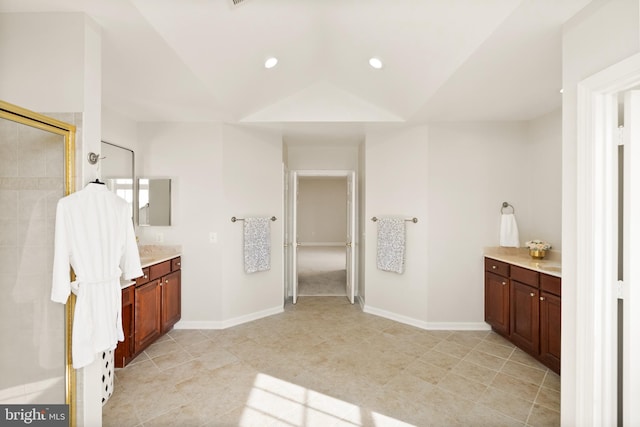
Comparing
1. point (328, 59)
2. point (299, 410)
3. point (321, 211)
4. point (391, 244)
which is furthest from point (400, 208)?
point (321, 211)

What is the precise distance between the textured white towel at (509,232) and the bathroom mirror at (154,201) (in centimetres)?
381

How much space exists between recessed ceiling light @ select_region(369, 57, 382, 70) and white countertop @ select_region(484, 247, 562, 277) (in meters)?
2.25

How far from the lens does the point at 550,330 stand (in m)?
2.40

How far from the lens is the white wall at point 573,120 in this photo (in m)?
1.40

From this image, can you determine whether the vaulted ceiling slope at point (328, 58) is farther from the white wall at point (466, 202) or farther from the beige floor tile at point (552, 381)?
the beige floor tile at point (552, 381)

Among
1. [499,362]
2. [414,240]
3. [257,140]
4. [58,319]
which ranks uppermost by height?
[257,140]

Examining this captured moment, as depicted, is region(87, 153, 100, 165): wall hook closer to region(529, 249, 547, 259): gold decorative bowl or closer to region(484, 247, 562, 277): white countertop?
region(484, 247, 562, 277): white countertop

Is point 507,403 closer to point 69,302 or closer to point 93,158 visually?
point 69,302

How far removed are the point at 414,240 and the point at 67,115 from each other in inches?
128

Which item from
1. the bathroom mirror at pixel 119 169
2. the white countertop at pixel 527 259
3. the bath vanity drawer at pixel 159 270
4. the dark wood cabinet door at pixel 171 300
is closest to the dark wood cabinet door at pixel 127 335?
the bath vanity drawer at pixel 159 270

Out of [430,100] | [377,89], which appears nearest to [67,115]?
[377,89]

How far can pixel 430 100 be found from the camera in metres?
2.72

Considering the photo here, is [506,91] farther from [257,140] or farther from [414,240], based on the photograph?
[257,140]

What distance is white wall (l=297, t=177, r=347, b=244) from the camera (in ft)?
34.5
